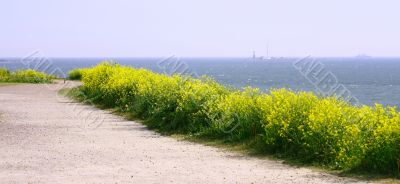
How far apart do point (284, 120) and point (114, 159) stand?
3.48 m

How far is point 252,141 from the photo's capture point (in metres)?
13.8

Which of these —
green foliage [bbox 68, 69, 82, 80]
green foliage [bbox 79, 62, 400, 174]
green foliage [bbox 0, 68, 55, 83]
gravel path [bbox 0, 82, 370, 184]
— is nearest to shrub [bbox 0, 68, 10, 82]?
green foliage [bbox 0, 68, 55, 83]

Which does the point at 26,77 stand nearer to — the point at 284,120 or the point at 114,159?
the point at 114,159

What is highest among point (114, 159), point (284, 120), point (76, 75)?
point (284, 120)

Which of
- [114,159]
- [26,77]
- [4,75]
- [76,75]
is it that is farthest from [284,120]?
[4,75]

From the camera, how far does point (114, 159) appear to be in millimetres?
12273

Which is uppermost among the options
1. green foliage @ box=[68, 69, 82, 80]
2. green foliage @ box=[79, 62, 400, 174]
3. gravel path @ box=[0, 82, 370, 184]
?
green foliage @ box=[79, 62, 400, 174]

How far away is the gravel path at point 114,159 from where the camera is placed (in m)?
10.3

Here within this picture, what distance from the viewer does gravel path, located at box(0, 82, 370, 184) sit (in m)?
10.3

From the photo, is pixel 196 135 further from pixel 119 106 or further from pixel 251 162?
pixel 119 106

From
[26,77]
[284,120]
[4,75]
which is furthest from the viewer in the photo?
[4,75]

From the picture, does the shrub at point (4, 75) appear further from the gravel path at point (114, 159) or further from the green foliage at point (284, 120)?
the gravel path at point (114, 159)

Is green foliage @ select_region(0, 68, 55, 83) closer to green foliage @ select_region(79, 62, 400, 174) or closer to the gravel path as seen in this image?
green foliage @ select_region(79, 62, 400, 174)

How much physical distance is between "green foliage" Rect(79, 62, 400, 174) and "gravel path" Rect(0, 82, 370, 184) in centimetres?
67
